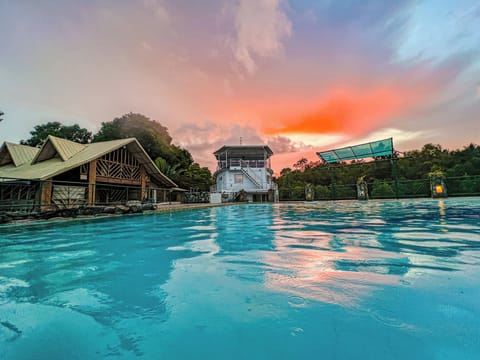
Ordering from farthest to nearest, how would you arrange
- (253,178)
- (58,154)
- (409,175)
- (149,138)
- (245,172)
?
(149,138) < (253,178) < (245,172) < (409,175) < (58,154)

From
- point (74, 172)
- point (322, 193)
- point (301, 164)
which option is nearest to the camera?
point (74, 172)

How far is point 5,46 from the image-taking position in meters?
10.6

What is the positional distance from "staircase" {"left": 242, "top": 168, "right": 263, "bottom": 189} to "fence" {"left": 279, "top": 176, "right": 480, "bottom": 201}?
9.27 feet

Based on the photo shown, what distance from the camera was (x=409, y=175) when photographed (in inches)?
1049

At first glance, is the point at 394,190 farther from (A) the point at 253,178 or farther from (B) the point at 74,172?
(B) the point at 74,172

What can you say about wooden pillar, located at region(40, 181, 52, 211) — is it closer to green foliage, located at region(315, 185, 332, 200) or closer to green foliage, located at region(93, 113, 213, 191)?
green foliage, located at region(93, 113, 213, 191)

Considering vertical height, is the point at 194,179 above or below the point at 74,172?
above

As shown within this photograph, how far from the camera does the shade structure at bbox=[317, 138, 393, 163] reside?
63.1 feet

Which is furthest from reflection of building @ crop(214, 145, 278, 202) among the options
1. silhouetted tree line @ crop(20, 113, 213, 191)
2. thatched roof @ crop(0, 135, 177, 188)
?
thatched roof @ crop(0, 135, 177, 188)

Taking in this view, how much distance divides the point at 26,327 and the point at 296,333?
1833 mm

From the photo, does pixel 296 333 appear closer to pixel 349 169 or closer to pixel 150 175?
pixel 150 175

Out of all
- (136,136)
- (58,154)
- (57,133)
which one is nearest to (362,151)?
(58,154)

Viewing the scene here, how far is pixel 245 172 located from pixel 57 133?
25.0 meters

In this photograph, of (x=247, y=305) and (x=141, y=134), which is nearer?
(x=247, y=305)
